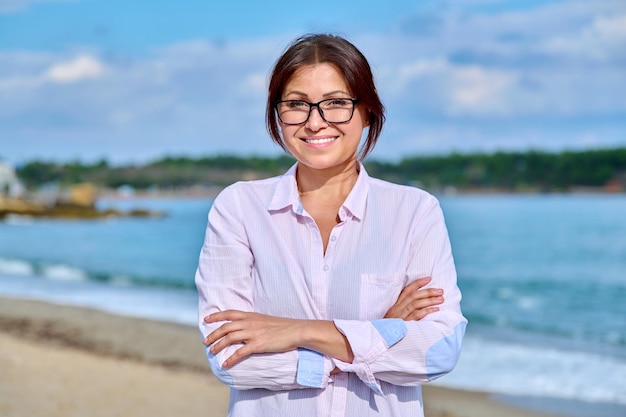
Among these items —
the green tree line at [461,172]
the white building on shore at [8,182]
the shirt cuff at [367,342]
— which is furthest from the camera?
the white building on shore at [8,182]

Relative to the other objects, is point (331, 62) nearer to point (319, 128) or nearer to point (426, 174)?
point (319, 128)

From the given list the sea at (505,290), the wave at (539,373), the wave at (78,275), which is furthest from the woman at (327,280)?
the wave at (78,275)

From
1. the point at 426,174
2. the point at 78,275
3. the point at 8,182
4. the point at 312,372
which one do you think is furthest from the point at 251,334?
the point at 8,182

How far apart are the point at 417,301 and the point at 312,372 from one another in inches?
12.6

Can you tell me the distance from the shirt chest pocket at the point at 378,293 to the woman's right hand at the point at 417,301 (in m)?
0.02

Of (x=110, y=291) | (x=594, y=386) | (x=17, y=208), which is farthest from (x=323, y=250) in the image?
(x=17, y=208)

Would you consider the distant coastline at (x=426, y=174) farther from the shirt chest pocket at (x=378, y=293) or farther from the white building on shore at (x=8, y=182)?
the shirt chest pocket at (x=378, y=293)

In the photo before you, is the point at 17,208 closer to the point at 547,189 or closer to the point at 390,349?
the point at 547,189

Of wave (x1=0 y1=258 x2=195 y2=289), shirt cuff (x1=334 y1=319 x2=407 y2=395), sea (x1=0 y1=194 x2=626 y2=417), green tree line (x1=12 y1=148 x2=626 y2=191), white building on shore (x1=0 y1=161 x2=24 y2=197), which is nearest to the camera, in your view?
shirt cuff (x1=334 y1=319 x2=407 y2=395)

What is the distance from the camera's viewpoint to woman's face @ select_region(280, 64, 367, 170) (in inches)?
81.3

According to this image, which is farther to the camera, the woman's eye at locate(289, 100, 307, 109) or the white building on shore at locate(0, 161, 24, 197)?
the white building on shore at locate(0, 161, 24, 197)

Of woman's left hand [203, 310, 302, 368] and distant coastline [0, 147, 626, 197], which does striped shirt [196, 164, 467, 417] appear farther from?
distant coastline [0, 147, 626, 197]

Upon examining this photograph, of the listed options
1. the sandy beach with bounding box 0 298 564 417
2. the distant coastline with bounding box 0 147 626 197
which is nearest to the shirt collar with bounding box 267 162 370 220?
the sandy beach with bounding box 0 298 564 417

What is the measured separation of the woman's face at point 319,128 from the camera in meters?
2.06
